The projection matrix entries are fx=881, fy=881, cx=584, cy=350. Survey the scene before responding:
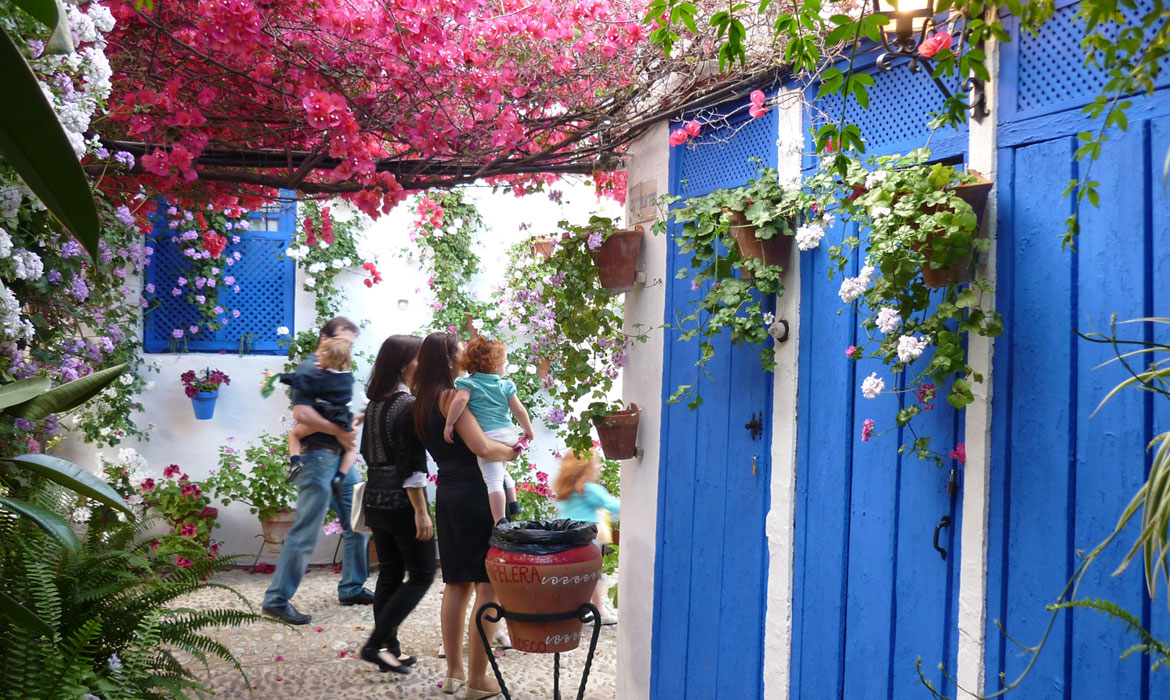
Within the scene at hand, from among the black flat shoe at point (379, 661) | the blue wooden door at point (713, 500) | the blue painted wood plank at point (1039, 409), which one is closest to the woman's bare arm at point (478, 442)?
the blue wooden door at point (713, 500)

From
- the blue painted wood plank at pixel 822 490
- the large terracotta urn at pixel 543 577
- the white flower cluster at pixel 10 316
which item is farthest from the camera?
the large terracotta urn at pixel 543 577

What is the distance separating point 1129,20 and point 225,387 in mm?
6348

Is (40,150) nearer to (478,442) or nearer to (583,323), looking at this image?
(583,323)

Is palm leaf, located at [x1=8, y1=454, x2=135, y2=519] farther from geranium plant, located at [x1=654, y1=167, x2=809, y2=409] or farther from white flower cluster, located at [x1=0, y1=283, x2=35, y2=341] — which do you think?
geranium plant, located at [x1=654, y1=167, x2=809, y2=409]

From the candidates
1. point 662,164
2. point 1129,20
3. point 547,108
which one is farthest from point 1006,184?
point 547,108

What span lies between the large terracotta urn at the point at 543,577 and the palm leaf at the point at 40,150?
321 cm

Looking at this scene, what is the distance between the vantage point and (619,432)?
12.8 feet

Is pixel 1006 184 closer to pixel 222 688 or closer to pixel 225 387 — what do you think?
pixel 222 688

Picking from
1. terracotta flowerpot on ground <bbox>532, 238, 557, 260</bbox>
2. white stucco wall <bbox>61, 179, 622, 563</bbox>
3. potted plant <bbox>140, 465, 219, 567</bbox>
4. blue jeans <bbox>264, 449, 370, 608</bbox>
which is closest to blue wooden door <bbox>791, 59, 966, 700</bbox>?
terracotta flowerpot on ground <bbox>532, 238, 557, 260</bbox>

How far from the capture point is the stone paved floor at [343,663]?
14.2ft

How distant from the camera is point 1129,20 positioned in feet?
6.48

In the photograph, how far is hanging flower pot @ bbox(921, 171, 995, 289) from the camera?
2.20 meters

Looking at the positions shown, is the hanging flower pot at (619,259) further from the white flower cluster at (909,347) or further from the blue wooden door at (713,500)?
the white flower cluster at (909,347)

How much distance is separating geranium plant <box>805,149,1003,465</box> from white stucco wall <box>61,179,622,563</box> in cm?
413
